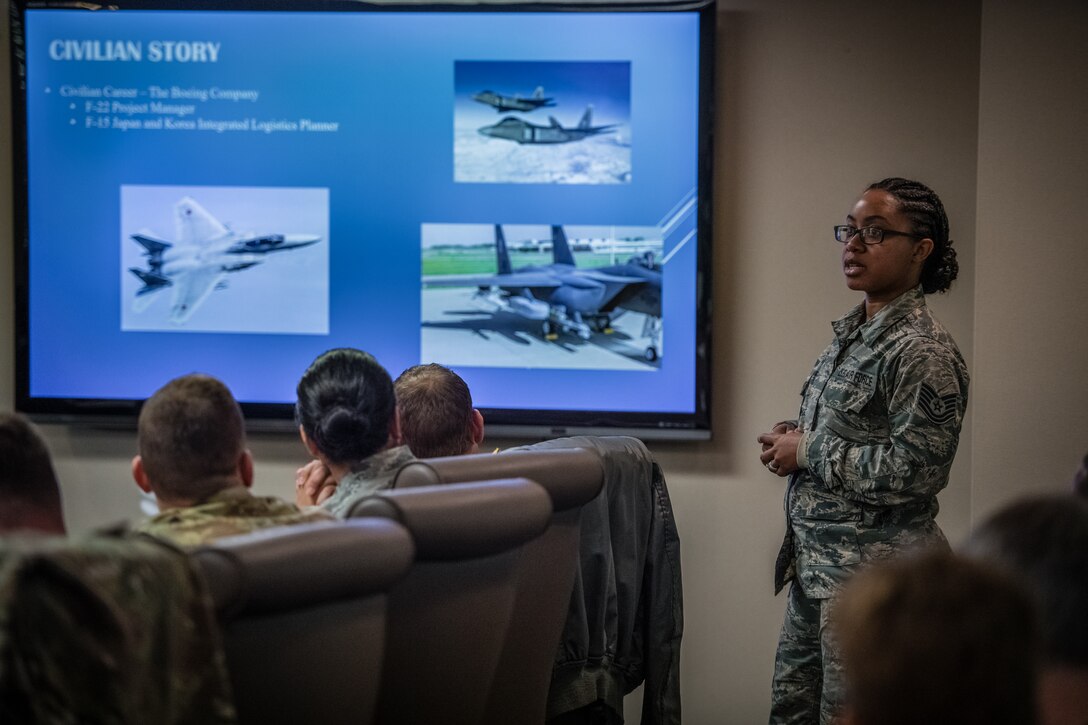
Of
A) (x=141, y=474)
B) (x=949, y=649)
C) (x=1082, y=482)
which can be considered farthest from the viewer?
(x=141, y=474)

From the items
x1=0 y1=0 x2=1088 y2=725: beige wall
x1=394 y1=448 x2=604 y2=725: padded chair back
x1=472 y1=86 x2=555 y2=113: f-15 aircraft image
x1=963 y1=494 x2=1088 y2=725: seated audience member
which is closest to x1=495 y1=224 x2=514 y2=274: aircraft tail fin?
Result: x1=472 y1=86 x2=555 y2=113: f-15 aircraft image

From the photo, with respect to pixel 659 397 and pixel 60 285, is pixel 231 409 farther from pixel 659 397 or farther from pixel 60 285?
pixel 60 285

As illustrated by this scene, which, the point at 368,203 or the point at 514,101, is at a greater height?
the point at 514,101

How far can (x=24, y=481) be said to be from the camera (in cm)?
179

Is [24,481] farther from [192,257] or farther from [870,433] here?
[192,257]

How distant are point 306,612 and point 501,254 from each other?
2471 mm

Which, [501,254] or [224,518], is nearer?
[224,518]

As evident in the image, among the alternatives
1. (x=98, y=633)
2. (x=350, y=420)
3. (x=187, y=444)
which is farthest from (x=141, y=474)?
(x=98, y=633)

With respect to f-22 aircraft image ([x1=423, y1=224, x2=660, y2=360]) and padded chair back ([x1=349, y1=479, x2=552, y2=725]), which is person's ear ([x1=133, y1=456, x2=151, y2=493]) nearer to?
padded chair back ([x1=349, y1=479, x2=552, y2=725])

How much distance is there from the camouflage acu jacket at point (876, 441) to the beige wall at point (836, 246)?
109 centimetres

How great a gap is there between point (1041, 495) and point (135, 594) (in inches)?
34.4

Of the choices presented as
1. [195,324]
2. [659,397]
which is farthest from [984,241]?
[195,324]

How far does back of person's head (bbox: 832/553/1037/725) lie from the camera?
2.91 feet

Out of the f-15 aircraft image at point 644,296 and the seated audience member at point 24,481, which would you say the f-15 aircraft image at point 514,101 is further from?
the seated audience member at point 24,481
